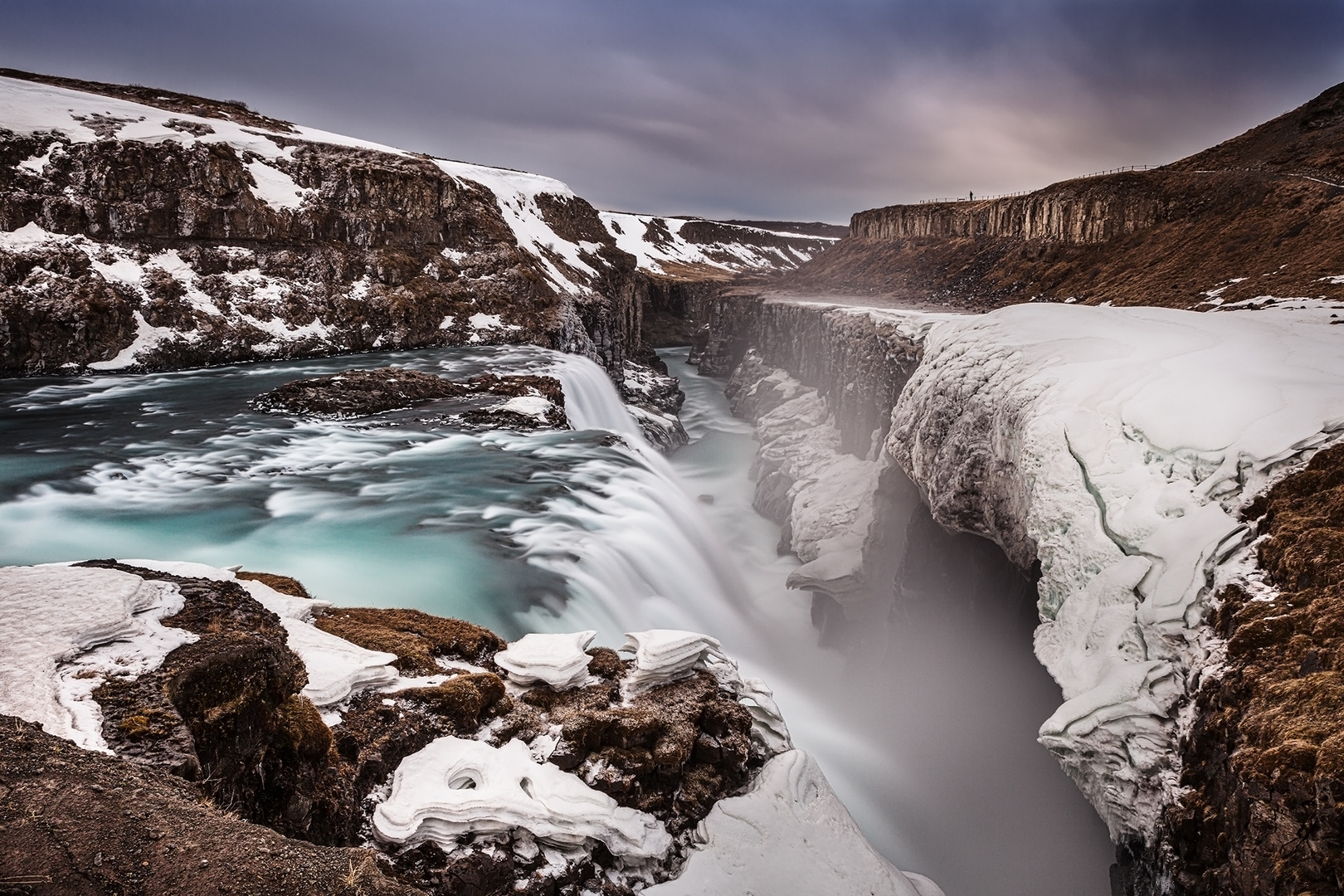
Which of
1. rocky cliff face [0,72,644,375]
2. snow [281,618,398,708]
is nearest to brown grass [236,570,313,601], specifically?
snow [281,618,398,708]

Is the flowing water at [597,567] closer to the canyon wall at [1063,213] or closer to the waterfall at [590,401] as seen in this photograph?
the waterfall at [590,401]

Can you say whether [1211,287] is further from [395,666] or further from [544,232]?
[544,232]

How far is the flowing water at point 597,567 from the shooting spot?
1089cm

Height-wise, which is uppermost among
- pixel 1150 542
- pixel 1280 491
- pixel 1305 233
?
pixel 1305 233

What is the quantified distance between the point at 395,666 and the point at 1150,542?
833 centimetres

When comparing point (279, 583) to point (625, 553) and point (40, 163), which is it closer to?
point (625, 553)

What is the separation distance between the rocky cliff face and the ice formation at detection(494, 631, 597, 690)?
33426 millimetres

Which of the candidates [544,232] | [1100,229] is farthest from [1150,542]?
[544,232]

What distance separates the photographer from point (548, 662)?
269 inches

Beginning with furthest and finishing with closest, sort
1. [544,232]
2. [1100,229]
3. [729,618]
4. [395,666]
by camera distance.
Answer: [544,232], [1100,229], [729,618], [395,666]

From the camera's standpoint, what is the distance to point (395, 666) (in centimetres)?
645

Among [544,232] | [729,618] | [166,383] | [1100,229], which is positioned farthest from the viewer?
[544,232]

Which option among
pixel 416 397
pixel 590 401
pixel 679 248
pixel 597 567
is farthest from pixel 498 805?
pixel 679 248

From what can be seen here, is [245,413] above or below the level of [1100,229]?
below
